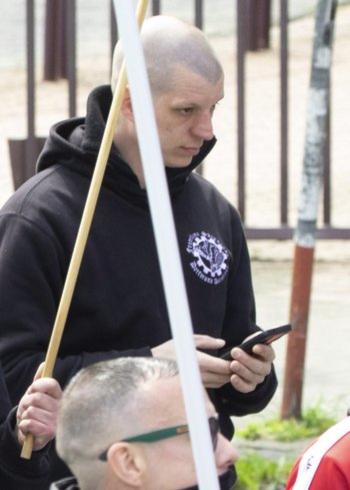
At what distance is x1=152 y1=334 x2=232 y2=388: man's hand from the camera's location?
12.5 ft

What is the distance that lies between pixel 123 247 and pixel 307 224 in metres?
2.67

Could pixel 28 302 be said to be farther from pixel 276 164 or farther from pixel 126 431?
pixel 276 164

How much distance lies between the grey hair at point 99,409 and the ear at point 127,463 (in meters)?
0.02

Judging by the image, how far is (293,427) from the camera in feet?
20.9

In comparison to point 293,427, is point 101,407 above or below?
above

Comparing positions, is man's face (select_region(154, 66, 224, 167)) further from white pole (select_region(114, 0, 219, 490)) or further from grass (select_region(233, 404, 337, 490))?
grass (select_region(233, 404, 337, 490))

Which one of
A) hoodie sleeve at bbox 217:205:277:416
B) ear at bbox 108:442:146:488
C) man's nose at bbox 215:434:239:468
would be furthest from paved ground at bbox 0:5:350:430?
ear at bbox 108:442:146:488

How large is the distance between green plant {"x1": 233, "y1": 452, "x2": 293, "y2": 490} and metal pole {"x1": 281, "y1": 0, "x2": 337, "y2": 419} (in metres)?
0.69

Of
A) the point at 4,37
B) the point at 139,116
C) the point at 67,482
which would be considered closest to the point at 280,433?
the point at 67,482

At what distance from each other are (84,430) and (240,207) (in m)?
5.89

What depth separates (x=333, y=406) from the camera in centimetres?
664

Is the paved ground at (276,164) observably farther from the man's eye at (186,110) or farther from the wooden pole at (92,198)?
the wooden pole at (92,198)

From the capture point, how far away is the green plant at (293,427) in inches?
247

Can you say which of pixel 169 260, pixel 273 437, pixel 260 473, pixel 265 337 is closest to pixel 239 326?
pixel 265 337
